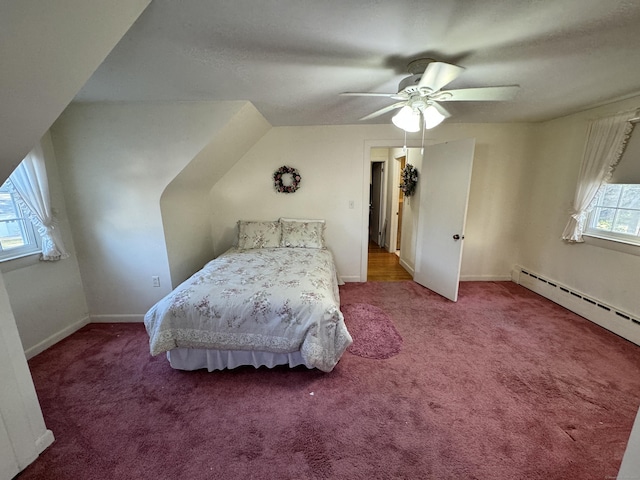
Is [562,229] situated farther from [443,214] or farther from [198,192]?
[198,192]

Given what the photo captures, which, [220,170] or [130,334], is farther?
[220,170]

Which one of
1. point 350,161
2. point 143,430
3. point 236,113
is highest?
point 236,113

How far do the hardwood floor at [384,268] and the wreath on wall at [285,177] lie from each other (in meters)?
1.78

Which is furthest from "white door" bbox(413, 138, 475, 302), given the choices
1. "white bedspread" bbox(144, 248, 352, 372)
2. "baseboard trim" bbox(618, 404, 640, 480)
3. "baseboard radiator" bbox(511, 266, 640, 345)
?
"baseboard trim" bbox(618, 404, 640, 480)

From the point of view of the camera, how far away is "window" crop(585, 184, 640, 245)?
230 cm

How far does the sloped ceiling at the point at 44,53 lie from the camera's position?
87cm

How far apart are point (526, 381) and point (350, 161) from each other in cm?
285

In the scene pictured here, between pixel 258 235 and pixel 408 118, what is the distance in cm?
222

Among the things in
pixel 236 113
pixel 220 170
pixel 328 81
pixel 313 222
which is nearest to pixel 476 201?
pixel 313 222

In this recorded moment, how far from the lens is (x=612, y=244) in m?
2.39

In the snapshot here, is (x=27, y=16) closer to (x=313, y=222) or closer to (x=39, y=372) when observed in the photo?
(x=39, y=372)

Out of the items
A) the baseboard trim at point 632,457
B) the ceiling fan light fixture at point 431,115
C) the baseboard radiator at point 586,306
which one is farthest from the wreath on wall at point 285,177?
the baseboard radiator at point 586,306

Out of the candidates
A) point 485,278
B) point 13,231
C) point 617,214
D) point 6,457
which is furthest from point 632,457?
point 13,231

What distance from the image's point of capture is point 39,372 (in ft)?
6.46
